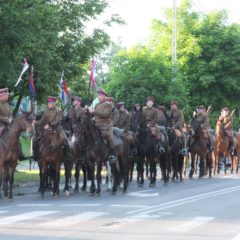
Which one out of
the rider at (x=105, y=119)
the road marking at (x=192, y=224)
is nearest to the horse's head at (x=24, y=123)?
the rider at (x=105, y=119)

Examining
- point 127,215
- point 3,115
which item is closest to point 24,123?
point 3,115

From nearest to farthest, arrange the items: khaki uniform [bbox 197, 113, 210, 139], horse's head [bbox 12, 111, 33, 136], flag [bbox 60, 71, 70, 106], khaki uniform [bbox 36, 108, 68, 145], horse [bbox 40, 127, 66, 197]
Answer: horse's head [bbox 12, 111, 33, 136] < horse [bbox 40, 127, 66, 197] < khaki uniform [bbox 36, 108, 68, 145] < flag [bbox 60, 71, 70, 106] < khaki uniform [bbox 197, 113, 210, 139]

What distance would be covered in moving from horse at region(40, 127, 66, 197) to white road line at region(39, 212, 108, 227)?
4.78 m

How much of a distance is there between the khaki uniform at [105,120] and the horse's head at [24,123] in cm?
219

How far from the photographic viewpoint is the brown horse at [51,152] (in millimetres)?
19359

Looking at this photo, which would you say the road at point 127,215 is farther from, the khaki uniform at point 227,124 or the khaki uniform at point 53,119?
the khaki uniform at point 227,124

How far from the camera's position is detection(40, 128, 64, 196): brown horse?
63.5 feet

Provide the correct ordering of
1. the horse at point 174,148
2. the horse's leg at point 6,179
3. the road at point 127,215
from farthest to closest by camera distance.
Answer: the horse at point 174,148 → the horse's leg at point 6,179 → the road at point 127,215

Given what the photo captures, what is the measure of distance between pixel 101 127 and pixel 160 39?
2857cm

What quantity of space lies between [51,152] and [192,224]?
23.8 ft

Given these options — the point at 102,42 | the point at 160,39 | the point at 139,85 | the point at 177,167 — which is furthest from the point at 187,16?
the point at 177,167

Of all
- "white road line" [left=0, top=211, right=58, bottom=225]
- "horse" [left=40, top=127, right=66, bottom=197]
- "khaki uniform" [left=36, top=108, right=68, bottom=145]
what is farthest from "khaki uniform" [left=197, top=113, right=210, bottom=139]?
"white road line" [left=0, top=211, right=58, bottom=225]

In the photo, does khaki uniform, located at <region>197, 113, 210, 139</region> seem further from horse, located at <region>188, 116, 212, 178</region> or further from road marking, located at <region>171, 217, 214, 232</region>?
road marking, located at <region>171, 217, 214, 232</region>

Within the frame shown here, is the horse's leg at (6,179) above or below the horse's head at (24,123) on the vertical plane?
below
